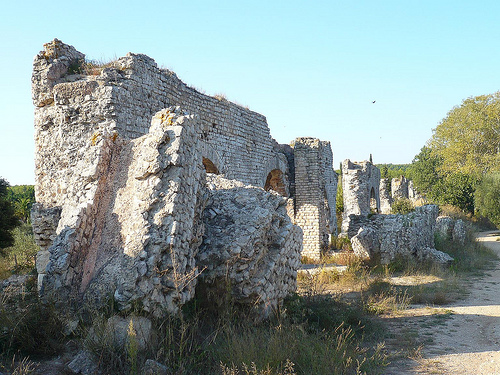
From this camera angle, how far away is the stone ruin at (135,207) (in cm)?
375

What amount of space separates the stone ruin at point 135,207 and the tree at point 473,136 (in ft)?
86.7

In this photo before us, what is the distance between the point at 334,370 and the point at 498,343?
2.80 metres

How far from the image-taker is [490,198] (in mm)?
19656

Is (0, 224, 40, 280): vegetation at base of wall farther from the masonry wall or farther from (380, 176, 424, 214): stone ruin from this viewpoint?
(380, 176, 424, 214): stone ruin

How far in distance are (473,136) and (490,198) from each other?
1151 centimetres

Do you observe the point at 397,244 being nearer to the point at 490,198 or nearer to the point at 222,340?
the point at 222,340

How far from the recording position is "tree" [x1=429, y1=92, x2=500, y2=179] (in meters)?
28.5

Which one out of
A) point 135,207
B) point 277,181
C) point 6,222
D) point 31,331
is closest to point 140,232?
point 135,207

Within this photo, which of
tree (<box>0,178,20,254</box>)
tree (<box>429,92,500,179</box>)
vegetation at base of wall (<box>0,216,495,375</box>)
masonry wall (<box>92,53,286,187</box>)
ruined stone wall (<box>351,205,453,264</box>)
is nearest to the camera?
vegetation at base of wall (<box>0,216,495,375</box>)

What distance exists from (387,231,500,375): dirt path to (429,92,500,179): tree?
23.4 meters

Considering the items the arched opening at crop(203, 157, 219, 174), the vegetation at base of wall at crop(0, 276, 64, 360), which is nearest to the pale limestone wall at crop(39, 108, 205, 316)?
the vegetation at base of wall at crop(0, 276, 64, 360)

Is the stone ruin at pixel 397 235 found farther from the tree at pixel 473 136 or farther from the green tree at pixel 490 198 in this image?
the tree at pixel 473 136

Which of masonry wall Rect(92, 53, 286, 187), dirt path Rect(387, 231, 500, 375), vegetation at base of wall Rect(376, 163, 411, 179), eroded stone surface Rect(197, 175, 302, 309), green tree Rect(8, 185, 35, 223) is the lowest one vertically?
dirt path Rect(387, 231, 500, 375)

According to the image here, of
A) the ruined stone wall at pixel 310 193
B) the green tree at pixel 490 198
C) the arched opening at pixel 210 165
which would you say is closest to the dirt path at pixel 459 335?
the arched opening at pixel 210 165
